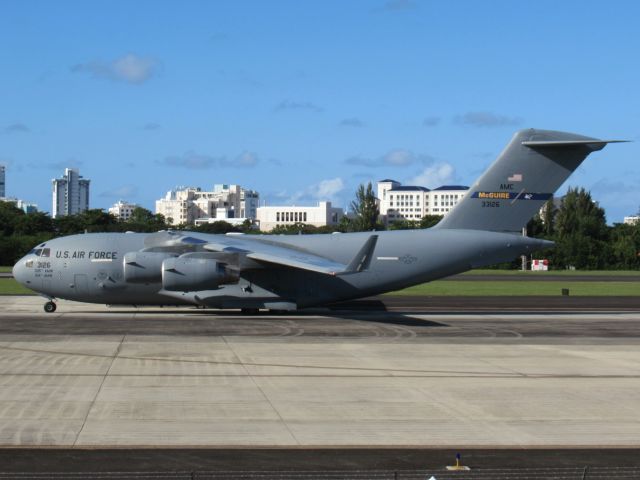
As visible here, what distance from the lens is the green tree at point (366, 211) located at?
399 feet

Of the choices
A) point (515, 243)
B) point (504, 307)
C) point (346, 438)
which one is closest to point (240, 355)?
point (346, 438)

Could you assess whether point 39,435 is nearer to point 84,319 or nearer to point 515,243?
point 84,319

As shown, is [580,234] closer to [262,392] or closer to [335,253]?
[335,253]

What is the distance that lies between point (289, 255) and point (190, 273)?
3698 mm

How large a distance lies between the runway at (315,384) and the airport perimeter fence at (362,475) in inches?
74.0

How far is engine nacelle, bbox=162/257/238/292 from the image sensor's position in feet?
101

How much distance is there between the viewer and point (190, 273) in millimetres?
30750

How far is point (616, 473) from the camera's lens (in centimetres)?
1014

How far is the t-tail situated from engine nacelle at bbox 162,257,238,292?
10471 mm

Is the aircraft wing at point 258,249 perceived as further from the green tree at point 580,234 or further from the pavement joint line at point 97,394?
the green tree at point 580,234

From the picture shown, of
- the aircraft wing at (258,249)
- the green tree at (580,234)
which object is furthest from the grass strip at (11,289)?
the green tree at (580,234)

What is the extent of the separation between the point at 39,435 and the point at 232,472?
363 cm

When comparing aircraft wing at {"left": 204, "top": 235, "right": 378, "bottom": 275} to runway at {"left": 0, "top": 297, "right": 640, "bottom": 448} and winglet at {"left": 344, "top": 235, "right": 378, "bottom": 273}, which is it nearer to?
winglet at {"left": 344, "top": 235, "right": 378, "bottom": 273}

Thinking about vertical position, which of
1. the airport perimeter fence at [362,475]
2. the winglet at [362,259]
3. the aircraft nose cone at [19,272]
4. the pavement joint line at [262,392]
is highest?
the winglet at [362,259]
